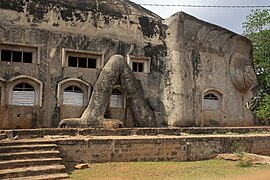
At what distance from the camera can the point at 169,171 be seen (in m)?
8.36

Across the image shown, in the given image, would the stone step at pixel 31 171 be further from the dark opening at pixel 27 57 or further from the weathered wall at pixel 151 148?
the dark opening at pixel 27 57

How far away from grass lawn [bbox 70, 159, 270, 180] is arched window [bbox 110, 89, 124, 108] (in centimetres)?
553

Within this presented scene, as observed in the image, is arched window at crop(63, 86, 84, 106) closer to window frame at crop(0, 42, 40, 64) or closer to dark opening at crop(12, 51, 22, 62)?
window frame at crop(0, 42, 40, 64)

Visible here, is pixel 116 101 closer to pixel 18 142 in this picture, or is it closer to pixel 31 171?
pixel 18 142

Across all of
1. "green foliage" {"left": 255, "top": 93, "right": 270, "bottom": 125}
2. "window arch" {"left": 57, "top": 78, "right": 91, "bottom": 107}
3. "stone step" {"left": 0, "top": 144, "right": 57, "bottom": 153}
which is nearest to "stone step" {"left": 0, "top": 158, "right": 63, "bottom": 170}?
"stone step" {"left": 0, "top": 144, "right": 57, "bottom": 153}

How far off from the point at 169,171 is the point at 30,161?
11.9ft

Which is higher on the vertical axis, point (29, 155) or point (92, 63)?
point (92, 63)

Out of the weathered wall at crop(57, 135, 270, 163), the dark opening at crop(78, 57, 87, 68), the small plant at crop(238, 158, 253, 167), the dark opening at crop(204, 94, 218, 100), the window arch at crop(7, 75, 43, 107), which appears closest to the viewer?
the weathered wall at crop(57, 135, 270, 163)

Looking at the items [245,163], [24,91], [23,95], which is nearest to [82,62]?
[24,91]

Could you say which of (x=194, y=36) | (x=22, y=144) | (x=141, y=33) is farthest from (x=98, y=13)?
(x=22, y=144)

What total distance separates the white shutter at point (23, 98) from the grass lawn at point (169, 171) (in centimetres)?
558

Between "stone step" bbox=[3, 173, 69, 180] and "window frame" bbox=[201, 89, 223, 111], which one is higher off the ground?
"window frame" bbox=[201, 89, 223, 111]

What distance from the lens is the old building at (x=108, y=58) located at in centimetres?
1282

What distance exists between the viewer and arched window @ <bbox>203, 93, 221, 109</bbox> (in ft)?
53.1
